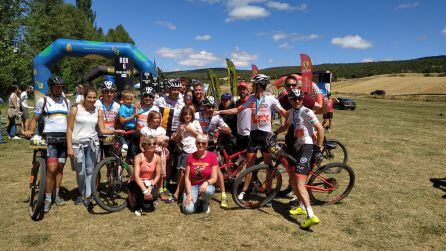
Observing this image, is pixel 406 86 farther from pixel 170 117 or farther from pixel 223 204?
pixel 223 204

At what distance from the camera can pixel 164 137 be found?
18.2ft

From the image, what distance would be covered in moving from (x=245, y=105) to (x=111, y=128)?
8.35 feet

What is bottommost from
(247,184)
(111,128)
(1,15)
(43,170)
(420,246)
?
(420,246)

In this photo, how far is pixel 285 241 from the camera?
14.3 ft

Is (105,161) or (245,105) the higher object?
(245,105)

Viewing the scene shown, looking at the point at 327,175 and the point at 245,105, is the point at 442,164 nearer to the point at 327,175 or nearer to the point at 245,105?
the point at 327,175

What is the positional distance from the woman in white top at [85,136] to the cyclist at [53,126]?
0.76 feet

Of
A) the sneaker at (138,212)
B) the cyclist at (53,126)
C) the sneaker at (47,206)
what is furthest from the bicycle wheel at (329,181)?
the sneaker at (47,206)

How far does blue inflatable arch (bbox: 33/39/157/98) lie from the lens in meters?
15.8

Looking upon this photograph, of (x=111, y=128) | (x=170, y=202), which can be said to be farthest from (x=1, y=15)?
(x=170, y=202)

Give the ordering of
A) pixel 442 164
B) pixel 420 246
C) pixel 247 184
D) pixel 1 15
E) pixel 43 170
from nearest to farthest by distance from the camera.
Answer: pixel 420 246, pixel 43 170, pixel 247 184, pixel 442 164, pixel 1 15

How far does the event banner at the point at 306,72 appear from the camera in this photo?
9.43m

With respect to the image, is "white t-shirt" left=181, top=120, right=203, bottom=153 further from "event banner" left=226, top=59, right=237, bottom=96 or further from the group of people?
"event banner" left=226, top=59, right=237, bottom=96

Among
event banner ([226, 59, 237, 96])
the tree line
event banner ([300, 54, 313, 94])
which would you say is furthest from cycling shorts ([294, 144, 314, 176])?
the tree line
